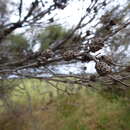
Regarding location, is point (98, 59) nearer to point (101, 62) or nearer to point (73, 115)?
point (101, 62)

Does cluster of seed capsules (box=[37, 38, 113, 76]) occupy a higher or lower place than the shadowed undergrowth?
higher

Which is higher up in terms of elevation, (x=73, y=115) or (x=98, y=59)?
(x=98, y=59)

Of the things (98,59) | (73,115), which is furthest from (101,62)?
(73,115)

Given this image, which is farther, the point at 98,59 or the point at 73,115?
the point at 73,115

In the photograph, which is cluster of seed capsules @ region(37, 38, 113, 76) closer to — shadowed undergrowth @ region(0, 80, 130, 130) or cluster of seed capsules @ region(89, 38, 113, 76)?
cluster of seed capsules @ region(89, 38, 113, 76)

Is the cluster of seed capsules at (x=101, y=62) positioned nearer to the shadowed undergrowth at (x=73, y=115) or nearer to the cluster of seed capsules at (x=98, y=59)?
the cluster of seed capsules at (x=98, y=59)

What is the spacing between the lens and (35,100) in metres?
2.90

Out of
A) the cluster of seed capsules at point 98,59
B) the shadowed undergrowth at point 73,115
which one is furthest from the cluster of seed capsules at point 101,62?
the shadowed undergrowth at point 73,115

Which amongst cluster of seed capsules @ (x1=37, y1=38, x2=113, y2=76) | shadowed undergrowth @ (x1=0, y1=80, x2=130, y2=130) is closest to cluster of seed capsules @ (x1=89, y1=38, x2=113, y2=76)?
cluster of seed capsules @ (x1=37, y1=38, x2=113, y2=76)

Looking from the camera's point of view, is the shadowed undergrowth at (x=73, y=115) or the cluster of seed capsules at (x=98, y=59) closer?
the cluster of seed capsules at (x=98, y=59)

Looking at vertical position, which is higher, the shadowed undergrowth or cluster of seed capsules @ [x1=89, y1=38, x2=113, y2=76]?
cluster of seed capsules @ [x1=89, y1=38, x2=113, y2=76]

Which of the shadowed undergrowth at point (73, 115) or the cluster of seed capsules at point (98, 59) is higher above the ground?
the cluster of seed capsules at point (98, 59)

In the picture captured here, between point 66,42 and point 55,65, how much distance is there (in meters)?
0.17

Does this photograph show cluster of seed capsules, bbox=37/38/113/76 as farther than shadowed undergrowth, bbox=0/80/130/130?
No
